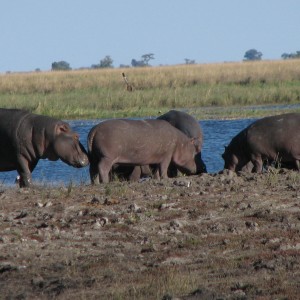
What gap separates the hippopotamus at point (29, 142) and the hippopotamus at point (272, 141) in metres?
2.12

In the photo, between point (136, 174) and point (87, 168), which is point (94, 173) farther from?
point (87, 168)

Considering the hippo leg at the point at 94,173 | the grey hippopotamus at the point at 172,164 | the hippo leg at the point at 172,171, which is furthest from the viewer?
the hippo leg at the point at 172,171

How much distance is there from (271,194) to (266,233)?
1.60 m

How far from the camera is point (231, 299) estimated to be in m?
5.73

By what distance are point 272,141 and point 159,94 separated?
17771mm

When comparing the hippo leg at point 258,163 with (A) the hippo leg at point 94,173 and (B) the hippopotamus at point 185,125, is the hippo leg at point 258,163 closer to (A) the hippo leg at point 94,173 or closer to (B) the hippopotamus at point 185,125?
(B) the hippopotamus at point 185,125

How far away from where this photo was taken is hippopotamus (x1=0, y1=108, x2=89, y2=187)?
1148 cm

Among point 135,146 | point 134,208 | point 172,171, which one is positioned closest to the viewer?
point 134,208

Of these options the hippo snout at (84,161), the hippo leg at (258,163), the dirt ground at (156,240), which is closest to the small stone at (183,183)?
the dirt ground at (156,240)

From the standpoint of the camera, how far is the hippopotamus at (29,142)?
37.7ft

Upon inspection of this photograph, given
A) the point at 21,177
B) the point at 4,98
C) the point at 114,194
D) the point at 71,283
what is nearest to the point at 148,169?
the point at 21,177

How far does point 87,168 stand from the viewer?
611 inches

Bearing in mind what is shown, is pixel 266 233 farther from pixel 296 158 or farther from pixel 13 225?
pixel 296 158

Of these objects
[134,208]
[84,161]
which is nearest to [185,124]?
[84,161]
